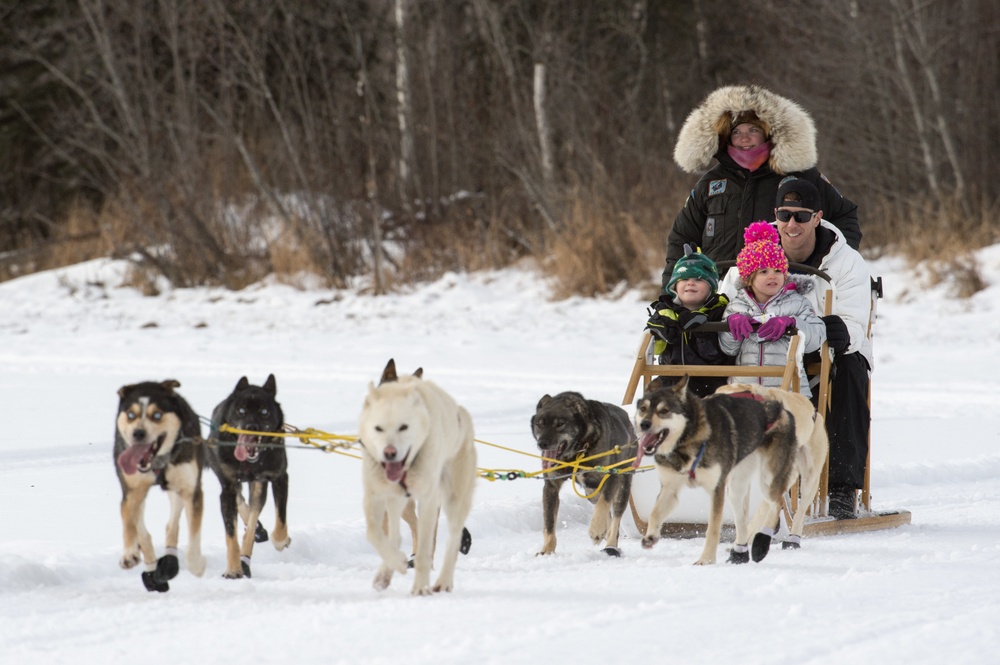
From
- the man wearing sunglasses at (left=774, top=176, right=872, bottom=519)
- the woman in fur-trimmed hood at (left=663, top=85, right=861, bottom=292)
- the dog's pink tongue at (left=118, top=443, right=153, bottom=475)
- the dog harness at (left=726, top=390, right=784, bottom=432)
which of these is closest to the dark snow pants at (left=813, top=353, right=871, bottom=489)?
the man wearing sunglasses at (left=774, top=176, right=872, bottom=519)

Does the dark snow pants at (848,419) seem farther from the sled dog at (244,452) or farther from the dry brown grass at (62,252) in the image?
the dry brown grass at (62,252)

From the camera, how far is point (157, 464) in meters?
3.05

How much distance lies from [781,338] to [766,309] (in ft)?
0.68

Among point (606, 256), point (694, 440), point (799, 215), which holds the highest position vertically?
point (606, 256)

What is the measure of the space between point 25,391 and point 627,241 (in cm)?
797

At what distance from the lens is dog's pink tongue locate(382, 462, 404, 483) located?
3.10m

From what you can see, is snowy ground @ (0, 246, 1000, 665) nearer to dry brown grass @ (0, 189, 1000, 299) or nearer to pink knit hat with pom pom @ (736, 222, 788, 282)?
pink knit hat with pom pom @ (736, 222, 788, 282)

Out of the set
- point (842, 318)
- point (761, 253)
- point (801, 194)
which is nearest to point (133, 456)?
point (761, 253)

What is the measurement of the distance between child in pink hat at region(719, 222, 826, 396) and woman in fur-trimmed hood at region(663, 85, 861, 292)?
23.4 inches

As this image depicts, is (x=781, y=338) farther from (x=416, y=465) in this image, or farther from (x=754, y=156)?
(x=416, y=465)

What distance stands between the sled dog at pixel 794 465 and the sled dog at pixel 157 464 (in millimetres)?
1920

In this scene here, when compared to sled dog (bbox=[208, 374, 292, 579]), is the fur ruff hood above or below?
above

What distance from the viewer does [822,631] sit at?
3.02 m

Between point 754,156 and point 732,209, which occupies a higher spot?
point 754,156
